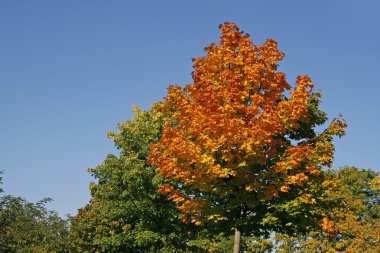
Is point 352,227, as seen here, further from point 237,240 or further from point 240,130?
point 240,130

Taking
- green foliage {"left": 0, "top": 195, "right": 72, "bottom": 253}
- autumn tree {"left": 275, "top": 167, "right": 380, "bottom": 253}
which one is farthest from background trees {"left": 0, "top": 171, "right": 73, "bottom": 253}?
autumn tree {"left": 275, "top": 167, "right": 380, "bottom": 253}

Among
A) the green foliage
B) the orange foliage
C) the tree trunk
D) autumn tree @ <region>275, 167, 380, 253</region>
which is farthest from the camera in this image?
autumn tree @ <region>275, 167, 380, 253</region>

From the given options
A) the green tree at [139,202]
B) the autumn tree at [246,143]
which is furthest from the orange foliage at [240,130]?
the green tree at [139,202]

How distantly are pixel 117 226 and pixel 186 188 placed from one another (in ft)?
41.7

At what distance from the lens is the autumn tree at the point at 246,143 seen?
17.6 metres

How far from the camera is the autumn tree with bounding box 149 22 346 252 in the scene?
17.6m

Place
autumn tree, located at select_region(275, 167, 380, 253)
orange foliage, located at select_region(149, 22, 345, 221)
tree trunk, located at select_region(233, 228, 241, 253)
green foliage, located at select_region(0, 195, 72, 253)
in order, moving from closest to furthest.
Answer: orange foliage, located at select_region(149, 22, 345, 221) → tree trunk, located at select_region(233, 228, 241, 253) → green foliage, located at select_region(0, 195, 72, 253) → autumn tree, located at select_region(275, 167, 380, 253)

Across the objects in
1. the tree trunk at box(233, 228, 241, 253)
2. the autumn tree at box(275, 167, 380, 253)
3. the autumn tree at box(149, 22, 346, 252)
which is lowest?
the tree trunk at box(233, 228, 241, 253)

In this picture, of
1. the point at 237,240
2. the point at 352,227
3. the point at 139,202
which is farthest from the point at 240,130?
the point at 352,227

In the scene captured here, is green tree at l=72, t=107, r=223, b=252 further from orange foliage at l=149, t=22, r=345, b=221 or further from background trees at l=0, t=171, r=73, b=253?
orange foliage at l=149, t=22, r=345, b=221

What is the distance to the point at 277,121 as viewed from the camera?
17.5 m

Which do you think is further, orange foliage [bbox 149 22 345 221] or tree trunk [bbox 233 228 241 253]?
tree trunk [bbox 233 228 241 253]

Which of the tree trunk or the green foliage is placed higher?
the green foliage

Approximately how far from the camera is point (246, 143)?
17.0 meters
